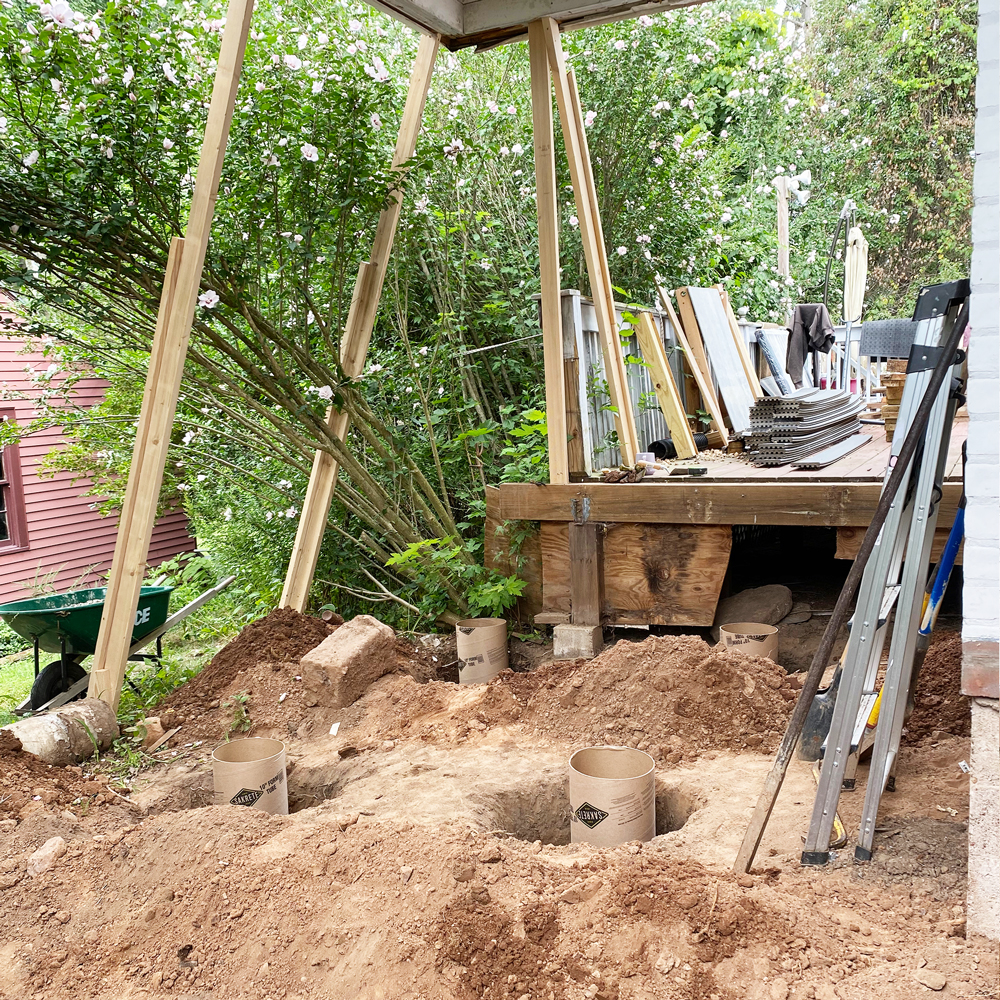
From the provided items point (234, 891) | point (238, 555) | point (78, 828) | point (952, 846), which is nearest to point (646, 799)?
point (952, 846)

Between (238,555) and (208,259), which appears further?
(238,555)

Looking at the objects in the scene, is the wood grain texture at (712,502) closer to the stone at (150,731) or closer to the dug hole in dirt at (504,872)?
the dug hole in dirt at (504,872)

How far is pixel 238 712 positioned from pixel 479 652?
1430 millimetres

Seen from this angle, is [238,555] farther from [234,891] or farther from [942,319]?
[942,319]

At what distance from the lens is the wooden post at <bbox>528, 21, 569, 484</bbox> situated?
523 centimetres

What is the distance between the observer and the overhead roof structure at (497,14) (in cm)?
502

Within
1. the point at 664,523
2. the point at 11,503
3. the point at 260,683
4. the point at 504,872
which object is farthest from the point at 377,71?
the point at 11,503

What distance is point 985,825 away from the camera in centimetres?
226

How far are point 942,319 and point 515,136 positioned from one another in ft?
18.5

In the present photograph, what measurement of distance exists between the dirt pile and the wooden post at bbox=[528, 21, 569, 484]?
2802 millimetres

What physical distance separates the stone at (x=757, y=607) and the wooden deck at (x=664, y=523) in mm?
299

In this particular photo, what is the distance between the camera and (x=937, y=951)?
214cm

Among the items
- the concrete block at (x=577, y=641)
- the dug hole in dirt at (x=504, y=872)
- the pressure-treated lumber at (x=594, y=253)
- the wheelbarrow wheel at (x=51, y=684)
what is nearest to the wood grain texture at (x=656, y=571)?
the concrete block at (x=577, y=641)

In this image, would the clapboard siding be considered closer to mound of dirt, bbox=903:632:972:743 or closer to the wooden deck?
the wooden deck
